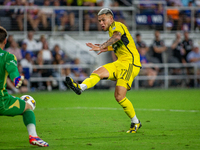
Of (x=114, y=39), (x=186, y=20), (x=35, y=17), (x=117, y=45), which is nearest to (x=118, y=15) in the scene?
(x=186, y=20)

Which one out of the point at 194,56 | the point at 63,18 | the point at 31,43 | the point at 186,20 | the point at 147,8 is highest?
the point at 147,8

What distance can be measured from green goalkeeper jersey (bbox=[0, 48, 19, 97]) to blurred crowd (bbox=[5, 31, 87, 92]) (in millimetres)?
12779

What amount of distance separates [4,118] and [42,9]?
11.9 m

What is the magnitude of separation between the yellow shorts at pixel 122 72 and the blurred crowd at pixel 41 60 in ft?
36.9

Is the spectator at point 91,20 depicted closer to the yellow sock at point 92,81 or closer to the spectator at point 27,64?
the spectator at point 27,64

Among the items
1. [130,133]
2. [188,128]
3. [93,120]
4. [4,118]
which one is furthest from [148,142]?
[4,118]

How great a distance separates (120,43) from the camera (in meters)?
7.29

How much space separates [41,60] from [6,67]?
13.8 m

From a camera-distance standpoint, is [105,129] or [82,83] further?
[105,129]

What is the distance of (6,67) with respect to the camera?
16.2 feet

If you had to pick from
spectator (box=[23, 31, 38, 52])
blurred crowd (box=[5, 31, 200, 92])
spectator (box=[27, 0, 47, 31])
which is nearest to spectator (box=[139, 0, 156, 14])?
blurred crowd (box=[5, 31, 200, 92])

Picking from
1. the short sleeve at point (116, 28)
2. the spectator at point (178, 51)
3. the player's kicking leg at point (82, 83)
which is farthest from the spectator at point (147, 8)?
the player's kicking leg at point (82, 83)

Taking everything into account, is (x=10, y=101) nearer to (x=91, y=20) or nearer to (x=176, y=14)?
(x=91, y=20)

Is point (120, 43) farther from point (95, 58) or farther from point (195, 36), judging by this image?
point (195, 36)
